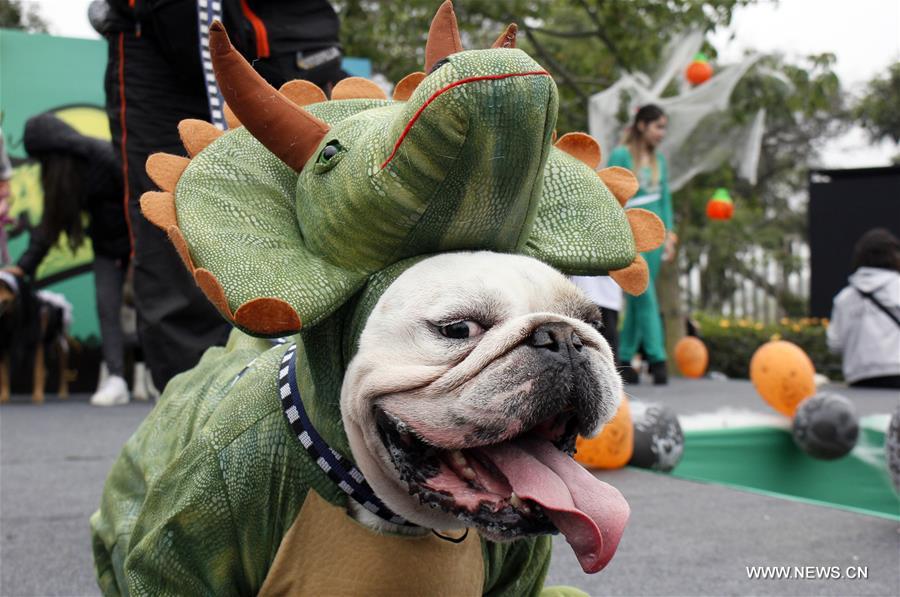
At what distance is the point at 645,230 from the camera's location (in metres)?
1.46

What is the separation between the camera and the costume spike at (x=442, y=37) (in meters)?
1.42

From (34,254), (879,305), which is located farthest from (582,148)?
(879,305)

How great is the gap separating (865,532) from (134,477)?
7.05 ft

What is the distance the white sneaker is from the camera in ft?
19.1

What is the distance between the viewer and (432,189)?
44.9 inches

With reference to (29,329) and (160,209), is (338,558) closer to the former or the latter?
(160,209)

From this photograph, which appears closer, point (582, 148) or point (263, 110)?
point (263, 110)

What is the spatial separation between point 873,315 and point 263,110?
20.7 ft

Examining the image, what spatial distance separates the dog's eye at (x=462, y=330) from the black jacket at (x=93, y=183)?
13.8ft

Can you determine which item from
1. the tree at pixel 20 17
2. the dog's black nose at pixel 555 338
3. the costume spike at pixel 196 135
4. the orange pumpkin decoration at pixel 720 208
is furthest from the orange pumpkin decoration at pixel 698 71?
the tree at pixel 20 17

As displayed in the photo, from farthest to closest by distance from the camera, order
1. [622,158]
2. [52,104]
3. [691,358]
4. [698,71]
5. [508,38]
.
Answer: [691,358] < [698,71] < [52,104] < [622,158] < [508,38]

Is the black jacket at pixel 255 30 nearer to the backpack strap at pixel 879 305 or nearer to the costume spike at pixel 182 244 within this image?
the costume spike at pixel 182 244

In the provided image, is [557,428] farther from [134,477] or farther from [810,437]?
[810,437]

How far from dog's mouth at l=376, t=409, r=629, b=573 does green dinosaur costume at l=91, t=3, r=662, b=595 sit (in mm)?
161
